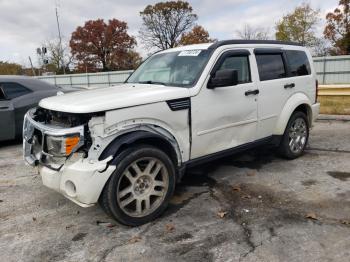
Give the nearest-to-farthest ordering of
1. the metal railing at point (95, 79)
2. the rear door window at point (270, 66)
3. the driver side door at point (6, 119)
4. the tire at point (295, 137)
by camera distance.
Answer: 1. the rear door window at point (270, 66)
2. the tire at point (295, 137)
3. the driver side door at point (6, 119)
4. the metal railing at point (95, 79)

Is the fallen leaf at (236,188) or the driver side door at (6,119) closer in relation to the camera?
the fallen leaf at (236,188)

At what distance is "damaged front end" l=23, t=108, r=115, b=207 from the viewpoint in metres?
3.35

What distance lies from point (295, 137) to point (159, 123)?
3015mm

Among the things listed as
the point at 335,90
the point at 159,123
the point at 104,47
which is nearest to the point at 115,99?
the point at 159,123

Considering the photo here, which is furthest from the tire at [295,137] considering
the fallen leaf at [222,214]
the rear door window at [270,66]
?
the fallen leaf at [222,214]

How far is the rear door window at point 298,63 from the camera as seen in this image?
571 cm

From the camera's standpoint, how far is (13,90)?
7.61 meters

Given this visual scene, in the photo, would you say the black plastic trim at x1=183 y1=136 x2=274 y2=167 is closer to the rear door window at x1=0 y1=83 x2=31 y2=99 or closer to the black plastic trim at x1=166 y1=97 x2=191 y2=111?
the black plastic trim at x1=166 y1=97 x2=191 y2=111

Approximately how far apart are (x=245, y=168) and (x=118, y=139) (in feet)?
8.71

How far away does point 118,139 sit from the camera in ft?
11.6

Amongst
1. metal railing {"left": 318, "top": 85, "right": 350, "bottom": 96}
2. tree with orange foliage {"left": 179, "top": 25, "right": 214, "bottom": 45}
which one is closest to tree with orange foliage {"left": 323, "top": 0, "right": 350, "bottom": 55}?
tree with orange foliage {"left": 179, "top": 25, "right": 214, "bottom": 45}

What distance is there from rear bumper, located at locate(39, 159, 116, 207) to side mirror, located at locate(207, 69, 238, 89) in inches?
64.4

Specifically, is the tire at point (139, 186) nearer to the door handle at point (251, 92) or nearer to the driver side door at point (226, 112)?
the driver side door at point (226, 112)

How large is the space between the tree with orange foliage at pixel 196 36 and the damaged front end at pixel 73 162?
45.1m
